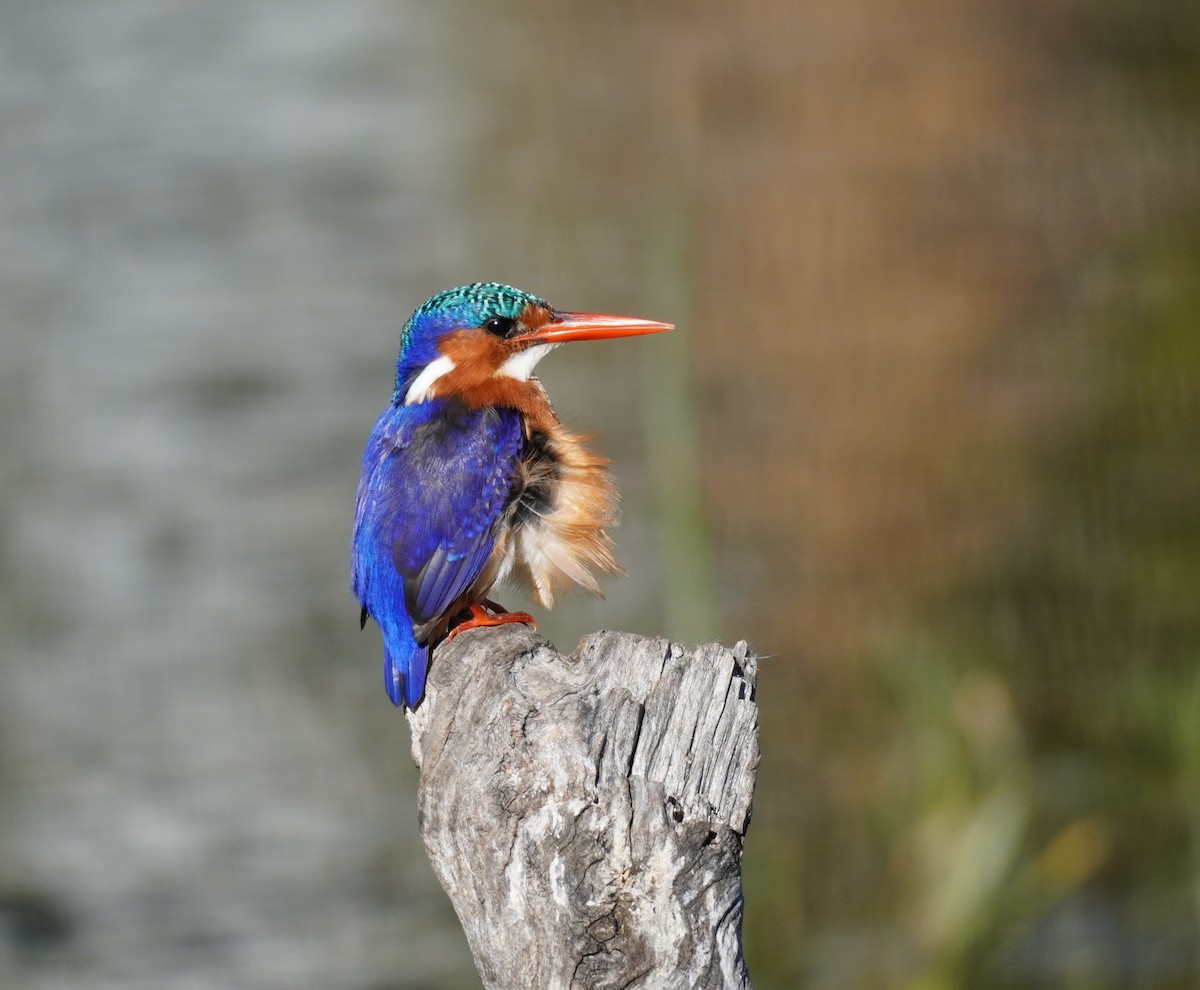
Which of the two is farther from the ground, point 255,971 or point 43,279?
point 43,279

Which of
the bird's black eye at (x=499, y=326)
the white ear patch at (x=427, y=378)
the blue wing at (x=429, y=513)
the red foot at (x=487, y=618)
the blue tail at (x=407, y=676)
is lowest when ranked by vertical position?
the blue tail at (x=407, y=676)

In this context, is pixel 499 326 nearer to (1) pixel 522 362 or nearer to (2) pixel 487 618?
(1) pixel 522 362

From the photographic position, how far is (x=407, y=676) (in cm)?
205

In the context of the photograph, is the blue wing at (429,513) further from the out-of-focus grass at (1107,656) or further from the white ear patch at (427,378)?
the out-of-focus grass at (1107,656)

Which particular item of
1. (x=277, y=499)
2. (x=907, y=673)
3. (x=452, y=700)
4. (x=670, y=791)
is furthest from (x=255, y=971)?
(x=670, y=791)

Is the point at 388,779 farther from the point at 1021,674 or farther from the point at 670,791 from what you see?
the point at 670,791

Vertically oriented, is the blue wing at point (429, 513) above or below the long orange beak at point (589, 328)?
below

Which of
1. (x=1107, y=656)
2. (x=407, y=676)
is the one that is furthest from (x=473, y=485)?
(x=1107, y=656)

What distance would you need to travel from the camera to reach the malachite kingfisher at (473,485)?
227cm

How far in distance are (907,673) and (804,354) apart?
1146 mm

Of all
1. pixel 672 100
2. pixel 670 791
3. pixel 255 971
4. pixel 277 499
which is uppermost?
pixel 672 100

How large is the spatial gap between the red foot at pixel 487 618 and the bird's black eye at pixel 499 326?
537mm

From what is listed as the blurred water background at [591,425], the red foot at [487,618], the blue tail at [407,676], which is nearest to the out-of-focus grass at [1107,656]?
the blurred water background at [591,425]

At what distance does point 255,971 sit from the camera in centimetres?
401
